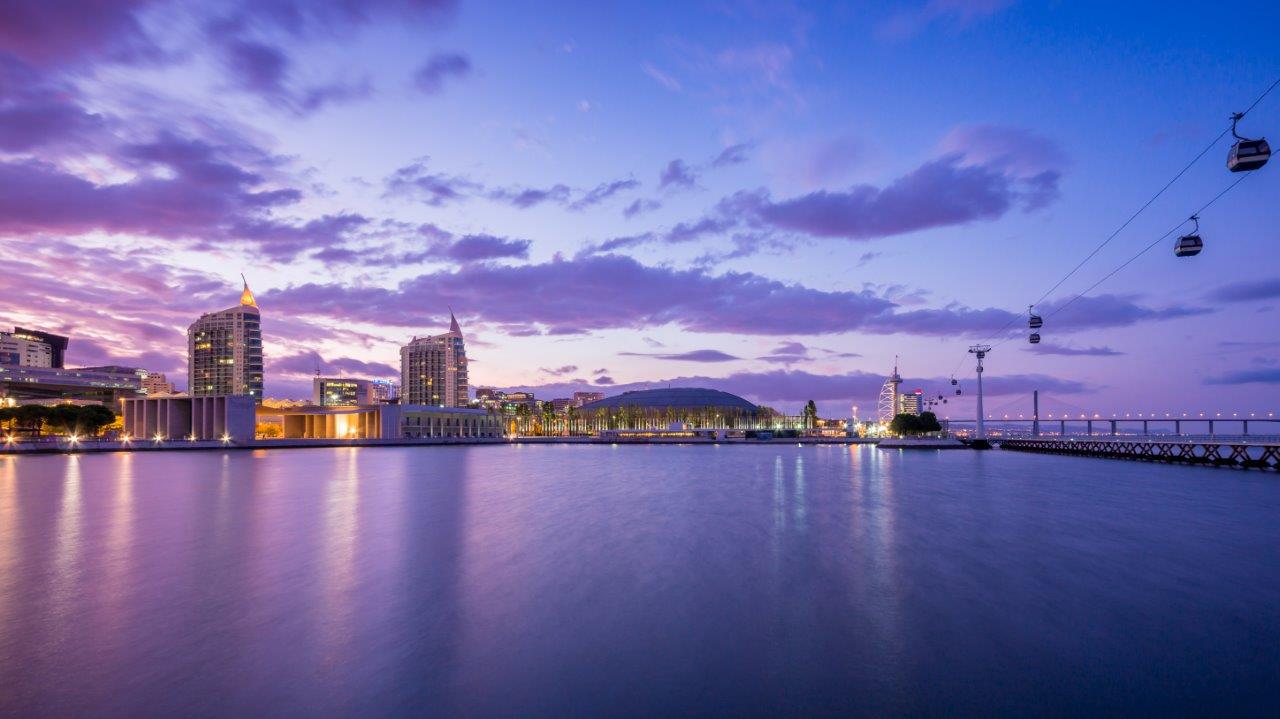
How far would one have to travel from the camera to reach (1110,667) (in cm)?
1055

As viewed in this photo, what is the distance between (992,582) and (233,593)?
17.1 metres

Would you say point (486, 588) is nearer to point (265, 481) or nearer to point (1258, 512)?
point (1258, 512)

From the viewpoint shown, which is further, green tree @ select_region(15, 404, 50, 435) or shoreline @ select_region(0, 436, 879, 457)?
green tree @ select_region(15, 404, 50, 435)

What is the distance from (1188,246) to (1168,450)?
69648mm

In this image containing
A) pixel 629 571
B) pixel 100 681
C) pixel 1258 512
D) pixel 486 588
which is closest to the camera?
pixel 100 681

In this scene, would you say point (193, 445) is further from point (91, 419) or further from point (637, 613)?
point (637, 613)

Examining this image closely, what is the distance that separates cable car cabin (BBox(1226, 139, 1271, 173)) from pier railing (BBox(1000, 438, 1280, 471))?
57206 mm

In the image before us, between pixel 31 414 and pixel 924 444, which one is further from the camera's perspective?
pixel 31 414

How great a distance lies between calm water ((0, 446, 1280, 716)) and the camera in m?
9.37

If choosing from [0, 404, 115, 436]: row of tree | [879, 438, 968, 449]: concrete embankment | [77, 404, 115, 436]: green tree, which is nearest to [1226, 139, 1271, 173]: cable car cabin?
[879, 438, 968, 449]: concrete embankment

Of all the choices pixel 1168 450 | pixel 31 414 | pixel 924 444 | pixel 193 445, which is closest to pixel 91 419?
pixel 31 414

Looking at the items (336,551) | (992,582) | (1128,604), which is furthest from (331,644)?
(1128,604)

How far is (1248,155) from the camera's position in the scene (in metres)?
19.4

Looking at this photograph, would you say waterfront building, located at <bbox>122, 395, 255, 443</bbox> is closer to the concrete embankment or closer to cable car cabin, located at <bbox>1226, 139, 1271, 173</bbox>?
the concrete embankment
